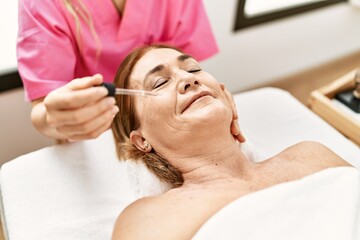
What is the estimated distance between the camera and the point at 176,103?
116 centimetres

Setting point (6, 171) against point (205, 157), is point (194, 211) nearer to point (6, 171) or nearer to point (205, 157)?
point (205, 157)

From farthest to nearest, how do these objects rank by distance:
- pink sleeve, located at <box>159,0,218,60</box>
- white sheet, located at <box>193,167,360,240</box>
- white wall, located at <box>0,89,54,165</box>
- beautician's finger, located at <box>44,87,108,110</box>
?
white wall, located at <box>0,89,54,165</box>
pink sleeve, located at <box>159,0,218,60</box>
white sheet, located at <box>193,167,360,240</box>
beautician's finger, located at <box>44,87,108,110</box>

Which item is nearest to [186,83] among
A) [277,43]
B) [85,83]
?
[85,83]

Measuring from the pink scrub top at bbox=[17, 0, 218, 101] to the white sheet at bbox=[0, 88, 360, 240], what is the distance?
0.83 ft

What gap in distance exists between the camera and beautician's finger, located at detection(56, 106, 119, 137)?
87 cm

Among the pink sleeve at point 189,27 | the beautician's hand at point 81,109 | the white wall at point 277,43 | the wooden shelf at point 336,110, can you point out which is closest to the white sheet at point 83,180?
the wooden shelf at point 336,110

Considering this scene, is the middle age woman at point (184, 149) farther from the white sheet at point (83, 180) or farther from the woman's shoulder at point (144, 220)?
the white sheet at point (83, 180)

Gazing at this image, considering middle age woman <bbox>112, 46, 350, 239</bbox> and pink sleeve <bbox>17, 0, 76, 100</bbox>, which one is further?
pink sleeve <bbox>17, 0, 76, 100</bbox>

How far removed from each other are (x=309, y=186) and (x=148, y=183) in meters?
0.48

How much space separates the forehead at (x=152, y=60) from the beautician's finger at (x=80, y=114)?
1.25ft

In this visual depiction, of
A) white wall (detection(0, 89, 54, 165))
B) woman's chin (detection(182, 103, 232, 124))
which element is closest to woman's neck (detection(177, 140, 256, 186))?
woman's chin (detection(182, 103, 232, 124))

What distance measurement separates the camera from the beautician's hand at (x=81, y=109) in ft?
2.76

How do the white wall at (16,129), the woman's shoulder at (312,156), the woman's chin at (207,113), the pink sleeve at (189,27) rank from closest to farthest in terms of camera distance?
the woman's chin at (207,113)
the woman's shoulder at (312,156)
the pink sleeve at (189,27)
the white wall at (16,129)

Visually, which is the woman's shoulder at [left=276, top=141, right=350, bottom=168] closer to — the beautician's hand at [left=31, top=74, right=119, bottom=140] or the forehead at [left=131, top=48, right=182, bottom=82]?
the forehead at [left=131, top=48, right=182, bottom=82]
